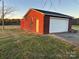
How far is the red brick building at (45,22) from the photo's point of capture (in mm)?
18391

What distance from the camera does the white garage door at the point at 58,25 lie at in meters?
19.1

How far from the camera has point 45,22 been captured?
724 inches

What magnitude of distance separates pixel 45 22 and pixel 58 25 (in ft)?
8.69

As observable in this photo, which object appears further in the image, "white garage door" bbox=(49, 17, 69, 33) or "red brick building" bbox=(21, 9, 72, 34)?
"white garage door" bbox=(49, 17, 69, 33)

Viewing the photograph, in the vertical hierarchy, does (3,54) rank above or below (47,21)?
Result: below

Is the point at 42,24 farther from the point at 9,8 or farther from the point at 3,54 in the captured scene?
the point at 9,8

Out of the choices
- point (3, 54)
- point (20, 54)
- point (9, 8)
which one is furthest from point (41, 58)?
point (9, 8)

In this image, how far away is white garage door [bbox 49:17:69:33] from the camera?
19.1 metres

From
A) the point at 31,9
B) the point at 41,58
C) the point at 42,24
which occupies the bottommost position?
the point at 41,58

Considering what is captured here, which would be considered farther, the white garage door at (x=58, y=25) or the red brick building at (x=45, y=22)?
the white garage door at (x=58, y=25)

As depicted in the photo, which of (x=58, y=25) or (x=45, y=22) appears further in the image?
(x=58, y=25)

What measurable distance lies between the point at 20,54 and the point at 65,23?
14.3 meters

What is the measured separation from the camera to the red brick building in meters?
18.4

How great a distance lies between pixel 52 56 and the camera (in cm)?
800
